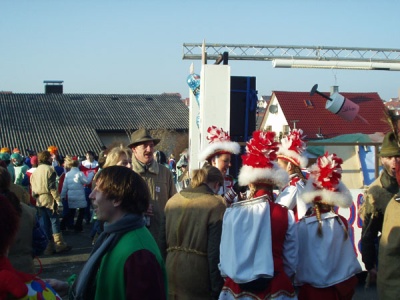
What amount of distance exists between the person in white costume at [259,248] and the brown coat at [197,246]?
453mm

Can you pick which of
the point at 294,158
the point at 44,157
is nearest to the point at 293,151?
the point at 294,158

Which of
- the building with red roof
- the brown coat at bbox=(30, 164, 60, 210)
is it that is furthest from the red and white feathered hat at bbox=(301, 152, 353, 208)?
the building with red roof

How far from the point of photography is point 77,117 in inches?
1887

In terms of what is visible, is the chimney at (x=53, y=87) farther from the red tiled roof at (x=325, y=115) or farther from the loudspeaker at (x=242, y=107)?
the loudspeaker at (x=242, y=107)

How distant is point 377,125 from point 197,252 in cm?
3559

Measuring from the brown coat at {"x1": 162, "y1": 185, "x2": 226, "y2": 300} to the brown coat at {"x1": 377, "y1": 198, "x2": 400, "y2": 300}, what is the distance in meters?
1.32

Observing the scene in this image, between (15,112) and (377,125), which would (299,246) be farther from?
(15,112)

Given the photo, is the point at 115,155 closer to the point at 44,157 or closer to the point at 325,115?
the point at 44,157

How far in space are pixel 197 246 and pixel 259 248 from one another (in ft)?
2.88

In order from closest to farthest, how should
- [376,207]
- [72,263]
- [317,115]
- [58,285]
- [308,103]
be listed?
[58,285], [376,207], [72,263], [317,115], [308,103]

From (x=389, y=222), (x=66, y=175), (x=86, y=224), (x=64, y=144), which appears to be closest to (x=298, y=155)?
(x=389, y=222)

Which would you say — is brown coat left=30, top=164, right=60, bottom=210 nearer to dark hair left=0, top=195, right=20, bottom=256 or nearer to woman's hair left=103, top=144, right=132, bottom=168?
woman's hair left=103, top=144, right=132, bottom=168

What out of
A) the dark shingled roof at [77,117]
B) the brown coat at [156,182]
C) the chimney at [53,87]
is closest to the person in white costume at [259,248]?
the brown coat at [156,182]

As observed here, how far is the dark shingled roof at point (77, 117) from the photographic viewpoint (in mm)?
43781
